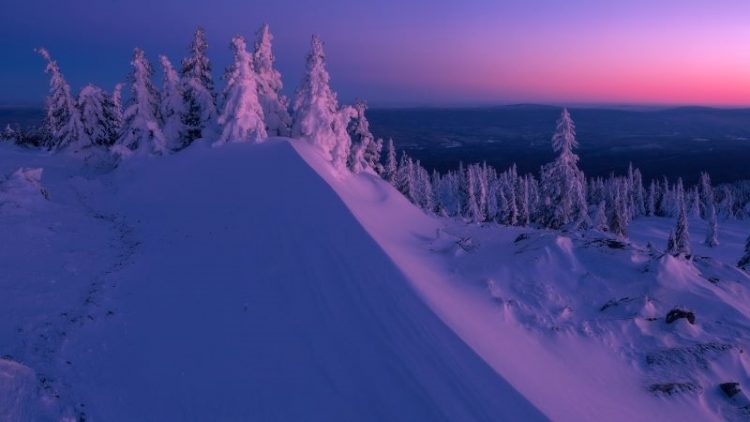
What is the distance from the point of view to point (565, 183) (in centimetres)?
3534

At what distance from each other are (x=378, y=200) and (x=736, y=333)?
50.3ft

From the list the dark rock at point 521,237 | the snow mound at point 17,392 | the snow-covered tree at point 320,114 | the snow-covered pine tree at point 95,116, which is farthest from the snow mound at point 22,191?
the dark rock at point 521,237

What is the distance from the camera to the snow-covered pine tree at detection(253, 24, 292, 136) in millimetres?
29969

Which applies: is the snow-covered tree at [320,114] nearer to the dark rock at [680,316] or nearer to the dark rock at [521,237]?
the dark rock at [521,237]

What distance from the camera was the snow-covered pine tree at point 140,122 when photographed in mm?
28047

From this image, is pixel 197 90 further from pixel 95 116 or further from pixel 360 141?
pixel 360 141

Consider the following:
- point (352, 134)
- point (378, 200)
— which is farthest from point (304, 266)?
point (352, 134)

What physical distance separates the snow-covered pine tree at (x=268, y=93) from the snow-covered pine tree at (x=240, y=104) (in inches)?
144

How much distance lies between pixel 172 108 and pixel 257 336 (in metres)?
24.5

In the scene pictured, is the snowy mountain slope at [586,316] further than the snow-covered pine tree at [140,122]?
No

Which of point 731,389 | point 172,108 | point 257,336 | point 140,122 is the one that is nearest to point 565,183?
point 731,389

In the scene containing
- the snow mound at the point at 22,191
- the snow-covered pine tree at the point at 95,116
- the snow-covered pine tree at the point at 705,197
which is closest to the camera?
the snow mound at the point at 22,191

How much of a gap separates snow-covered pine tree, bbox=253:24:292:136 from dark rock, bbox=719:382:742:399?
2635 cm

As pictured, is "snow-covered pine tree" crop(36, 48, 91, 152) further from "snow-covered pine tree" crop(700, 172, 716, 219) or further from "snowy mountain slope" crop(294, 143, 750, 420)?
"snow-covered pine tree" crop(700, 172, 716, 219)
